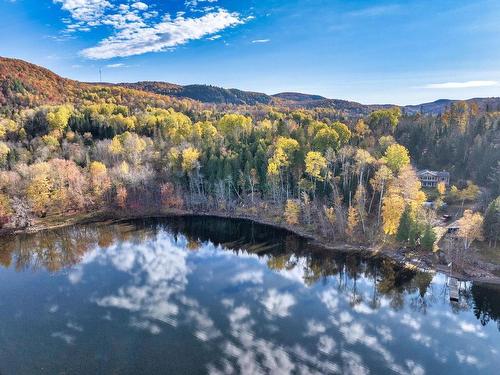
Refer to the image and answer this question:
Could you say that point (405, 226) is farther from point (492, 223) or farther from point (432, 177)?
point (432, 177)

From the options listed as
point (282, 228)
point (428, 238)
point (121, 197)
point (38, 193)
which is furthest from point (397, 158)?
point (38, 193)

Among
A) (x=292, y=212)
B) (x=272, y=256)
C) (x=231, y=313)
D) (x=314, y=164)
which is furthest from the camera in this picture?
(x=314, y=164)

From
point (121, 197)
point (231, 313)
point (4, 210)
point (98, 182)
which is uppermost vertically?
point (98, 182)

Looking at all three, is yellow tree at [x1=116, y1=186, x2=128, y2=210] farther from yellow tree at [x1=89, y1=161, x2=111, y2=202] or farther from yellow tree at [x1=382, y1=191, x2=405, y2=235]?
yellow tree at [x1=382, y1=191, x2=405, y2=235]

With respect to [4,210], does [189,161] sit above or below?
above

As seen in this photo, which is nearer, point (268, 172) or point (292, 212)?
point (292, 212)

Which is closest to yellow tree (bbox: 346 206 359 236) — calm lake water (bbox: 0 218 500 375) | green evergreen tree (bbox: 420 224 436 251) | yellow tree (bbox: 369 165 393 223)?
yellow tree (bbox: 369 165 393 223)
